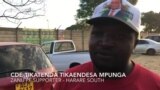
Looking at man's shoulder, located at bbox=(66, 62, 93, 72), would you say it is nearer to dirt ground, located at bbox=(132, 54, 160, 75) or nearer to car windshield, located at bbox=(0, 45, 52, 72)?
car windshield, located at bbox=(0, 45, 52, 72)

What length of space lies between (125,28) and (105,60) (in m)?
0.21

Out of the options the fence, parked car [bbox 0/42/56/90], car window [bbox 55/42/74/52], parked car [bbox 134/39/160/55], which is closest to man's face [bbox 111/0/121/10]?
parked car [bbox 0/42/56/90]

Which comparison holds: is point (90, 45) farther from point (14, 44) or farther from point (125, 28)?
point (14, 44)

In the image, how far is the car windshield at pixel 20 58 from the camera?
18.7 feet

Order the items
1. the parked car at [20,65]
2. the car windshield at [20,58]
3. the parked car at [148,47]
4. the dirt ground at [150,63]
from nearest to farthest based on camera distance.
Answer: the parked car at [20,65] → the car windshield at [20,58] → the dirt ground at [150,63] → the parked car at [148,47]

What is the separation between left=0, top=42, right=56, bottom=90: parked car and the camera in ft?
17.8

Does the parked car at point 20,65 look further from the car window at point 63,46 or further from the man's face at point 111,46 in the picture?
the car window at point 63,46

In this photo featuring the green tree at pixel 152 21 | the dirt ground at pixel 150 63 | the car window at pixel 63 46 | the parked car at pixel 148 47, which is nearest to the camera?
the car window at pixel 63 46

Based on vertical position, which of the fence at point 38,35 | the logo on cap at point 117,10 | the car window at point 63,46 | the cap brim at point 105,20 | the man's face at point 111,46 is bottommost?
the fence at point 38,35

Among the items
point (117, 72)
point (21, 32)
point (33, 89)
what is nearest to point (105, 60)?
point (117, 72)

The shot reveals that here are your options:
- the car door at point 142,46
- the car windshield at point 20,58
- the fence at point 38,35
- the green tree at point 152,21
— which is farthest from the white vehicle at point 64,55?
the green tree at point 152,21

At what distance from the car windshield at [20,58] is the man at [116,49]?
3.60 m

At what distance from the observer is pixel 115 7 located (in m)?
2.11

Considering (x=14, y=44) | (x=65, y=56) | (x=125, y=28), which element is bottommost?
(x=65, y=56)
